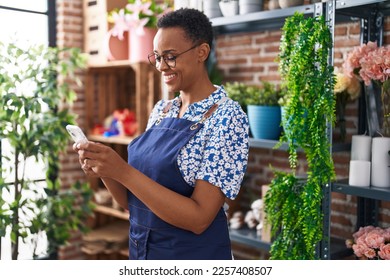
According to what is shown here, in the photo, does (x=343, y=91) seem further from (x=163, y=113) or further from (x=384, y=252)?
(x=163, y=113)

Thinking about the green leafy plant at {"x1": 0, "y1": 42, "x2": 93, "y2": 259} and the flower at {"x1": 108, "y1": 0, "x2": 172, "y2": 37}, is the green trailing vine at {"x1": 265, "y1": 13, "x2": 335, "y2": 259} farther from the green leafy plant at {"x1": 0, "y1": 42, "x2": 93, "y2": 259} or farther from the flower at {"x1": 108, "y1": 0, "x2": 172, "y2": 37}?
the green leafy plant at {"x1": 0, "y1": 42, "x2": 93, "y2": 259}

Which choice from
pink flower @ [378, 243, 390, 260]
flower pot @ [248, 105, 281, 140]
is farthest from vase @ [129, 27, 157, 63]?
pink flower @ [378, 243, 390, 260]

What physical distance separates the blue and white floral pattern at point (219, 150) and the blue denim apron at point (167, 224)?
3cm

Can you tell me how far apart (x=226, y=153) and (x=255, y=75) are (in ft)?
5.05

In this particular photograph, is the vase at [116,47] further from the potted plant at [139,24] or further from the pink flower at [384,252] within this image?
the pink flower at [384,252]

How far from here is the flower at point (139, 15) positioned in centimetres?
304

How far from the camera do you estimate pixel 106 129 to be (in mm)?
3525

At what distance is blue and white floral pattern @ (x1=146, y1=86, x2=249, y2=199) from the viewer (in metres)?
1.40

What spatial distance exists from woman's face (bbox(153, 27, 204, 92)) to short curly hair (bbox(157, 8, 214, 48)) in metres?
0.02

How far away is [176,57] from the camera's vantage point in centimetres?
148

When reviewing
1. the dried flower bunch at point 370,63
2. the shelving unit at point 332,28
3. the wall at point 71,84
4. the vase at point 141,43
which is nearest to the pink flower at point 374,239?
the shelving unit at point 332,28

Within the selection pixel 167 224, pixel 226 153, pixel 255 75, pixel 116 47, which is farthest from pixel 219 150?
pixel 116 47

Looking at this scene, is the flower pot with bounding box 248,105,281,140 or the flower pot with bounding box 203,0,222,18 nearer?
the flower pot with bounding box 248,105,281,140
